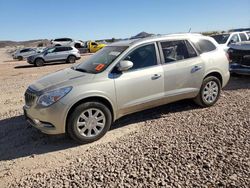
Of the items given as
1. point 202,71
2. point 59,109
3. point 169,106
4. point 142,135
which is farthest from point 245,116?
point 59,109

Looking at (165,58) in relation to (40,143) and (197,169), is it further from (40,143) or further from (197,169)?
(40,143)

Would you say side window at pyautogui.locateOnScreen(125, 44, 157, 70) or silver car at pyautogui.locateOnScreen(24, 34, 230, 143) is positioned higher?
side window at pyautogui.locateOnScreen(125, 44, 157, 70)

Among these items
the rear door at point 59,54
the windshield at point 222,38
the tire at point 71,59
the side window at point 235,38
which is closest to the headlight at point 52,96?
the windshield at point 222,38

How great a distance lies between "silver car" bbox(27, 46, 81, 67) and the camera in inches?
813

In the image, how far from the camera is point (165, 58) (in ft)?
17.2

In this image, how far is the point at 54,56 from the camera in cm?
2120

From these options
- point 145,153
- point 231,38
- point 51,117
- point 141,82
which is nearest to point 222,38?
point 231,38

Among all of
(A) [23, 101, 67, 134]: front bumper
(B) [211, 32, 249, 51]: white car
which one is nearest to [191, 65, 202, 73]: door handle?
(A) [23, 101, 67, 134]: front bumper

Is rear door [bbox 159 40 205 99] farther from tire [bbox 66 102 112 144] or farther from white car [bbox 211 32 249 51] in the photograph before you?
white car [bbox 211 32 249 51]

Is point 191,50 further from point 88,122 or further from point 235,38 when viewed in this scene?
point 235,38

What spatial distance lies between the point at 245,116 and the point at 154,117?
6.02 feet

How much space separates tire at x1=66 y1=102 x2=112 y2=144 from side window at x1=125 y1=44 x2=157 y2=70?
3.42 ft

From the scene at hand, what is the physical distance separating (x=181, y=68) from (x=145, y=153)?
7.09ft

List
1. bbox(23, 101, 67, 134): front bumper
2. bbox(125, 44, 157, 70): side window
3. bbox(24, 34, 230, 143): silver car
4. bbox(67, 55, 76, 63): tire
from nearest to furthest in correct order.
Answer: bbox(23, 101, 67, 134): front bumper < bbox(24, 34, 230, 143): silver car < bbox(125, 44, 157, 70): side window < bbox(67, 55, 76, 63): tire
